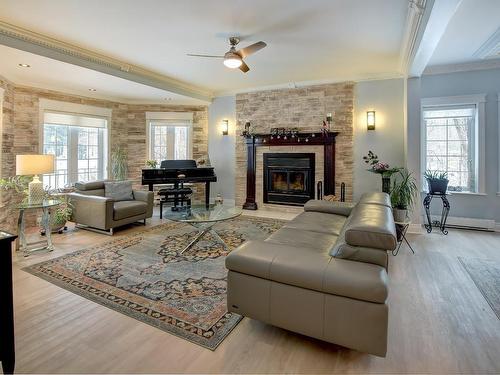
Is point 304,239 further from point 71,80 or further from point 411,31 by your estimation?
point 71,80

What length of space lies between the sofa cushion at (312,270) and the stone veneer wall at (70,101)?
4.47 meters

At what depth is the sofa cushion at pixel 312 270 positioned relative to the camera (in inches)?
63.1

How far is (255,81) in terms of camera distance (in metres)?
5.98

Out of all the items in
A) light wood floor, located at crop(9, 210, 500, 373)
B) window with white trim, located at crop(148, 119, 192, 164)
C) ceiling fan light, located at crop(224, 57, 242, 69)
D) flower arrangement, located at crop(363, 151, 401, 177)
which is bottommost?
light wood floor, located at crop(9, 210, 500, 373)

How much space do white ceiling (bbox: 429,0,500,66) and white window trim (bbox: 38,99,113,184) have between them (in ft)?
20.6

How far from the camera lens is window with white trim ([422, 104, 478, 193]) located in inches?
199

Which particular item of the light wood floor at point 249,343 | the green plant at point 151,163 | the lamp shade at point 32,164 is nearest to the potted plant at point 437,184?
the light wood floor at point 249,343

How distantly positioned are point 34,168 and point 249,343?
346 centimetres

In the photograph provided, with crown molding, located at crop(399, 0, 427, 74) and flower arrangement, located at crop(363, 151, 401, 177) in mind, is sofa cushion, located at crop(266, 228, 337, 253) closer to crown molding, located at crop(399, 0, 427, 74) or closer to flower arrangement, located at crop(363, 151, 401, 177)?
flower arrangement, located at crop(363, 151, 401, 177)

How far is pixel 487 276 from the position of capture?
3.01 m

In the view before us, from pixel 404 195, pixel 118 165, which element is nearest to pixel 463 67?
pixel 404 195

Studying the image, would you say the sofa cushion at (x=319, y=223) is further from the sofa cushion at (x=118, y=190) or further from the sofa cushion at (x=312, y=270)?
the sofa cushion at (x=118, y=190)

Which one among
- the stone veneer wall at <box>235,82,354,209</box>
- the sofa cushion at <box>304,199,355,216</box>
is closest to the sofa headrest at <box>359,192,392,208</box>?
the sofa cushion at <box>304,199,355,216</box>

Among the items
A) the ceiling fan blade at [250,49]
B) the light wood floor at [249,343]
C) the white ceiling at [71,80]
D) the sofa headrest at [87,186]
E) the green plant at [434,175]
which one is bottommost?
the light wood floor at [249,343]
